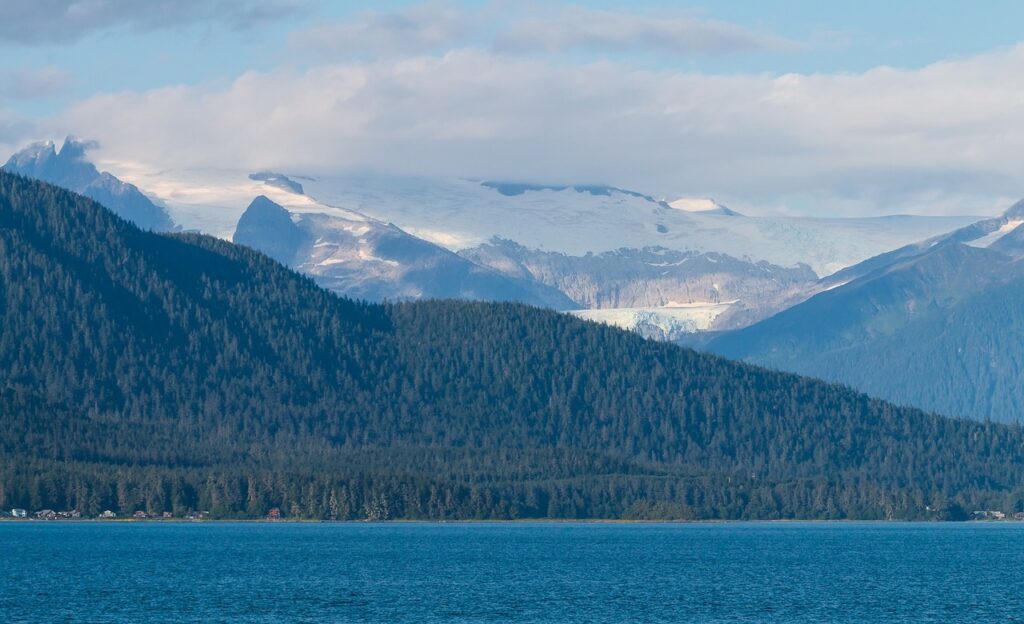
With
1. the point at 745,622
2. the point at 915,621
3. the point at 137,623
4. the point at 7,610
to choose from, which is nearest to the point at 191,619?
the point at 137,623

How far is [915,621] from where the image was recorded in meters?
199

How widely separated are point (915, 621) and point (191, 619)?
66.8 metres

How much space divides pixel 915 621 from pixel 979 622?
5.82 metres

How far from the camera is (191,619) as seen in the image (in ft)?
634

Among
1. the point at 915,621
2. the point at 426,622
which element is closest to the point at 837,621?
the point at 915,621

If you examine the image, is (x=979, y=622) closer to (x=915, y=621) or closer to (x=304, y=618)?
(x=915, y=621)

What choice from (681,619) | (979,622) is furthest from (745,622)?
(979,622)

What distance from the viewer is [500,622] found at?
635ft

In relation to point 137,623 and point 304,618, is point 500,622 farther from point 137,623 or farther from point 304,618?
point 137,623

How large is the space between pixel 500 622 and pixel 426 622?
670cm

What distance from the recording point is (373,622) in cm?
19225

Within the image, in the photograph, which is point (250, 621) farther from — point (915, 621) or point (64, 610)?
point (915, 621)

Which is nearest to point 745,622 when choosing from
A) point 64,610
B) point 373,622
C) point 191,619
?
point 373,622

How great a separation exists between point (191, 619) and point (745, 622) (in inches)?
1983
